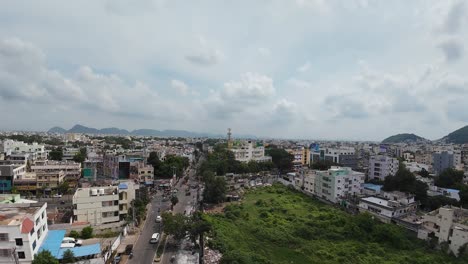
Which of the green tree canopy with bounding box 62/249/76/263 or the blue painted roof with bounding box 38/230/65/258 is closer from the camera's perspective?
the green tree canopy with bounding box 62/249/76/263

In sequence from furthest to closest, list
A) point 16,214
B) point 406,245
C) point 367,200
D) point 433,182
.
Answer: point 433,182
point 367,200
point 406,245
point 16,214

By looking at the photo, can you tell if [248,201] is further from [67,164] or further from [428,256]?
[67,164]

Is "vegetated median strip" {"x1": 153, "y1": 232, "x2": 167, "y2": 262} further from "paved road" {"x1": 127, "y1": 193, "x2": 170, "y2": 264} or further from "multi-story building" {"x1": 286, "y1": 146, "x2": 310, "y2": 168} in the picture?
"multi-story building" {"x1": 286, "y1": 146, "x2": 310, "y2": 168}

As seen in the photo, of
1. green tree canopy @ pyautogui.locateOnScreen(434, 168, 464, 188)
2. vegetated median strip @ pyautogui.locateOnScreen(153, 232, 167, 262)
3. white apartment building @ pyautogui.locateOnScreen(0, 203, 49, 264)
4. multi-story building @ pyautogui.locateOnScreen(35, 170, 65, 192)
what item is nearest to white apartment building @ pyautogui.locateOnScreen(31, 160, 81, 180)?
multi-story building @ pyautogui.locateOnScreen(35, 170, 65, 192)

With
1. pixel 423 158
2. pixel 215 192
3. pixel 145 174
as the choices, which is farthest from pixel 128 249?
pixel 423 158

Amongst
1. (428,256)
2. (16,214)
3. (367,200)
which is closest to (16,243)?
(16,214)

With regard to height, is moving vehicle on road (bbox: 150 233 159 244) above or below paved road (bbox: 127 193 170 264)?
above
